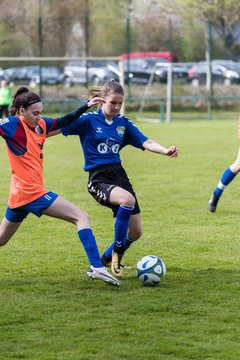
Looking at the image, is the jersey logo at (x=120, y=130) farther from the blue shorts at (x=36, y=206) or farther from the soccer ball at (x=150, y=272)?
the soccer ball at (x=150, y=272)

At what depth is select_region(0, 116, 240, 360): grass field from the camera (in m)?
4.93

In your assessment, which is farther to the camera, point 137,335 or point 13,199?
point 13,199

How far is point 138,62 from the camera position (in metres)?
32.5

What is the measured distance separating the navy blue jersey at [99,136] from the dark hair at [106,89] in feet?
0.56

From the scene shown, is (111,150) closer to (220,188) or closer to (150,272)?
(150,272)

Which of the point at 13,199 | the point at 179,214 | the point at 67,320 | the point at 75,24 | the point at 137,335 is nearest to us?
the point at 137,335

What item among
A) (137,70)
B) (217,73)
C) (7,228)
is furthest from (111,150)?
(217,73)

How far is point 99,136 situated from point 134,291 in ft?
4.52

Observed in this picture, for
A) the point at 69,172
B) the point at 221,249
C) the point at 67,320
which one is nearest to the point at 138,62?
the point at 69,172

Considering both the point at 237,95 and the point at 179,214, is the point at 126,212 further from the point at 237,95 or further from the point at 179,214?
the point at 237,95

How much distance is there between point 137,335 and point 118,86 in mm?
2444

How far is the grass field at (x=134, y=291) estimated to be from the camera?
493 cm

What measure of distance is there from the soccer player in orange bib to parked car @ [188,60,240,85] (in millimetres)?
25853

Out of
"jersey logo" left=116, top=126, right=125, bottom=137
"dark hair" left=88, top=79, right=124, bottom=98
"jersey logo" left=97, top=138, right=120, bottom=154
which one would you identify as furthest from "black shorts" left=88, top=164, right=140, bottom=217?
"dark hair" left=88, top=79, right=124, bottom=98
